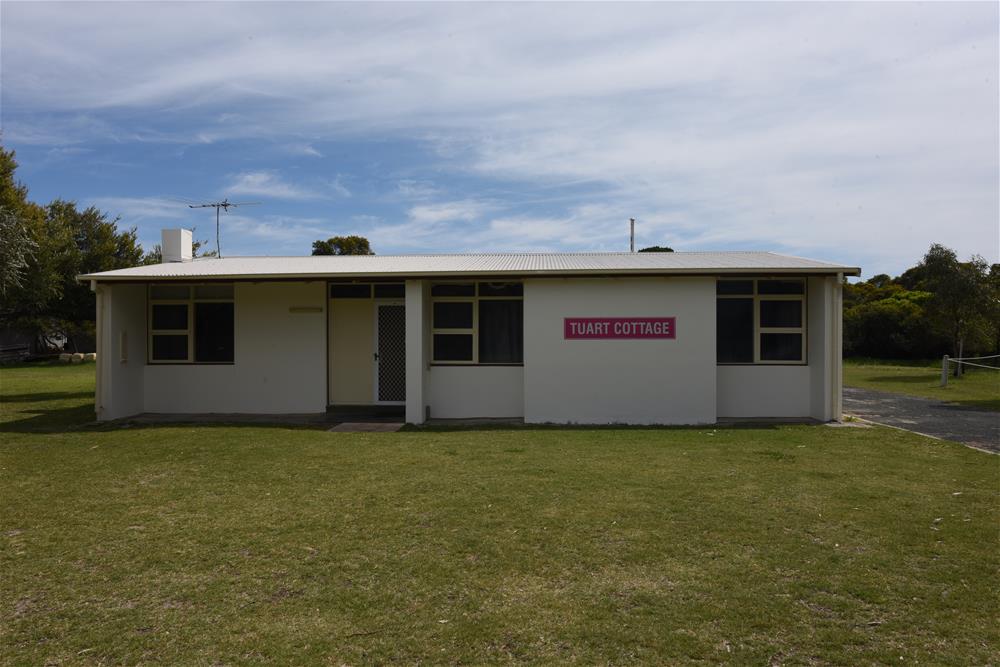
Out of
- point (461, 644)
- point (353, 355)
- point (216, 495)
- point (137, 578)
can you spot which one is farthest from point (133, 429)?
point (461, 644)

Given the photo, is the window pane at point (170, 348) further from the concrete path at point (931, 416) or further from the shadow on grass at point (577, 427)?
the concrete path at point (931, 416)

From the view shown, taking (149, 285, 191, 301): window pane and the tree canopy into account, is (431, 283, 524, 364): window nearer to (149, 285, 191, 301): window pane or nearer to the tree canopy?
(149, 285, 191, 301): window pane

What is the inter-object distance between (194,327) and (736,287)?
10.8 metres

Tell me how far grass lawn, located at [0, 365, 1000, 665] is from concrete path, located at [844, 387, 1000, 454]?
2.27m

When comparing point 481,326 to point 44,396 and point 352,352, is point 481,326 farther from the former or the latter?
point 44,396

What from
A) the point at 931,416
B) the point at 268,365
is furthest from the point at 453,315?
the point at 931,416

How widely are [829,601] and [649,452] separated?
5172 millimetres

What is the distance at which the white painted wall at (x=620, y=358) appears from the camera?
12.4 metres

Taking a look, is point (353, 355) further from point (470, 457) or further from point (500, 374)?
point (470, 457)

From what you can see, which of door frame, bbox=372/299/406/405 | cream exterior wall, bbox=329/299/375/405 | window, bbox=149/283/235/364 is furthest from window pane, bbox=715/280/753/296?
window, bbox=149/283/235/364

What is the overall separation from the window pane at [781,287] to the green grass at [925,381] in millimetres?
6116

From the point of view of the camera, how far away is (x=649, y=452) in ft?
30.9

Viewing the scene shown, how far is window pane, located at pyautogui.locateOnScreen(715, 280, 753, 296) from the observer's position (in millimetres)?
13227

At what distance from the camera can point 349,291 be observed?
46.7 feet
